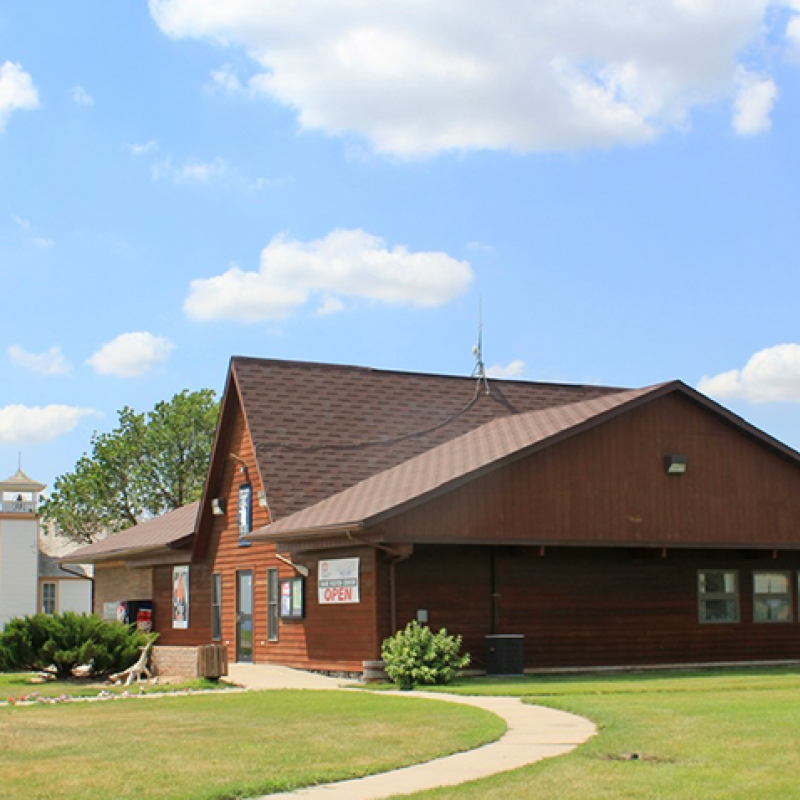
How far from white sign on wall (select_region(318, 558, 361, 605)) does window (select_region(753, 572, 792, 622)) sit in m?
9.24

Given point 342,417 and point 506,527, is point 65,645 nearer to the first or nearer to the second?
point 342,417

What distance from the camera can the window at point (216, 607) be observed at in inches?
1245

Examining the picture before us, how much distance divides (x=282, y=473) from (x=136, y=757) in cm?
1580

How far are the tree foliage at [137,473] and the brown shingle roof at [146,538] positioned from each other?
21176mm

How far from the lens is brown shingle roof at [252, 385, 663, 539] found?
78.4 ft

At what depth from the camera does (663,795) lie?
1004 centimetres

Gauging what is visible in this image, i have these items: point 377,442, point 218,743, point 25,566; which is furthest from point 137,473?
point 218,743

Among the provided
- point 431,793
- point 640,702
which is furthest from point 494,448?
point 431,793

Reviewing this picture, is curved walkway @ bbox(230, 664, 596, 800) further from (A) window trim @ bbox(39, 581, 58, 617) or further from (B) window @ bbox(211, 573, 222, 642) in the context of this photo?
(A) window trim @ bbox(39, 581, 58, 617)

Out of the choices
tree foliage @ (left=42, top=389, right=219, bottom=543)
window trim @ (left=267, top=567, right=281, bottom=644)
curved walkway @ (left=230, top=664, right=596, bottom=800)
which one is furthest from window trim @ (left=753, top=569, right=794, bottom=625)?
tree foliage @ (left=42, top=389, right=219, bottom=543)

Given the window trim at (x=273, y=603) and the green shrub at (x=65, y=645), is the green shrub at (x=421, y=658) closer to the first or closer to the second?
the window trim at (x=273, y=603)

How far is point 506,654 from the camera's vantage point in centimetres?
2423

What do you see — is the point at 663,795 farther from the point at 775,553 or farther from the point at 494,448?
the point at 775,553

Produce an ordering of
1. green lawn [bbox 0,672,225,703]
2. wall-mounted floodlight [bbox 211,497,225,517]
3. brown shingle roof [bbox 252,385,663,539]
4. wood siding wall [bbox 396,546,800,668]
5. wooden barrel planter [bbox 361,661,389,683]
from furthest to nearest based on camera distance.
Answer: wall-mounted floodlight [bbox 211,497,225,517] < wood siding wall [bbox 396,546,800,668] < brown shingle roof [bbox 252,385,663,539] < wooden barrel planter [bbox 361,661,389,683] < green lawn [bbox 0,672,225,703]
